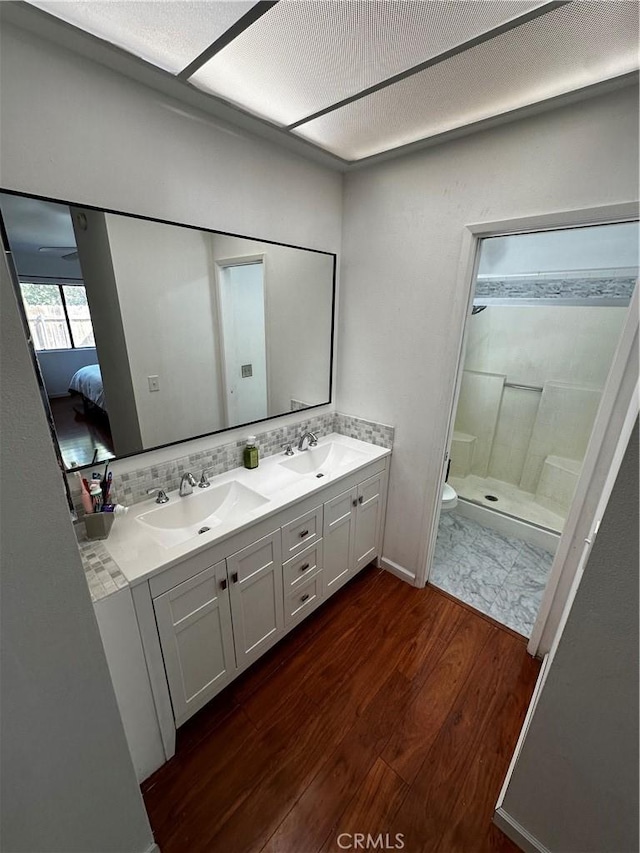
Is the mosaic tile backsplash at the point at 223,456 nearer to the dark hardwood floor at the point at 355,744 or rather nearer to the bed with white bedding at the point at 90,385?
the bed with white bedding at the point at 90,385

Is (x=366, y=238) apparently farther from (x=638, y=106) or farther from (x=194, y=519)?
(x=194, y=519)

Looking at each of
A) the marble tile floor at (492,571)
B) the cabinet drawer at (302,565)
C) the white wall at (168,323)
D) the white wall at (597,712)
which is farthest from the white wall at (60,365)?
the marble tile floor at (492,571)

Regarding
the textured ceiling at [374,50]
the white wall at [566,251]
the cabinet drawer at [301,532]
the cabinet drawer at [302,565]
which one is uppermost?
the textured ceiling at [374,50]

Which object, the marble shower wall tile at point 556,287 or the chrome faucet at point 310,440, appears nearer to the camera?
the chrome faucet at point 310,440

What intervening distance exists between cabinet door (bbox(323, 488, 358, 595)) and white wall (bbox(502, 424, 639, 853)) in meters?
1.05

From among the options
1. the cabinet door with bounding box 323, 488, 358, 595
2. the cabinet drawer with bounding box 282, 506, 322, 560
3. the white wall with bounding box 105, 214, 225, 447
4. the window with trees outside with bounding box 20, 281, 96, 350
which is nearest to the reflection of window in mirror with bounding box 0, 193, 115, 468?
the window with trees outside with bounding box 20, 281, 96, 350

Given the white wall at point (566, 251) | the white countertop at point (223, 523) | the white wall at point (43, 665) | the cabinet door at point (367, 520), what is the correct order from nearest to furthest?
the white wall at point (43, 665) < the white countertop at point (223, 523) < the cabinet door at point (367, 520) < the white wall at point (566, 251)

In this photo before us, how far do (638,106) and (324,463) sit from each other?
1978mm

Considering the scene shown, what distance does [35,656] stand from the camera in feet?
2.41

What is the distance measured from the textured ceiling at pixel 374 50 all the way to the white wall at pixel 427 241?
15 centimetres

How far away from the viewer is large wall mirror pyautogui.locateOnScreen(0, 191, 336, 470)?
3.82 ft

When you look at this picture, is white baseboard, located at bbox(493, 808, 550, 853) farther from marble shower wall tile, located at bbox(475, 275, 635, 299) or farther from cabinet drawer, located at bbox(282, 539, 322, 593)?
marble shower wall tile, located at bbox(475, 275, 635, 299)

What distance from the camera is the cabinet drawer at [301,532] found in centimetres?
159

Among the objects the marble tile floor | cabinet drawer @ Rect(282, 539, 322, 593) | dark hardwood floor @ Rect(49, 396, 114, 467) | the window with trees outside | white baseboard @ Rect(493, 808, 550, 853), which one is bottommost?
the marble tile floor
